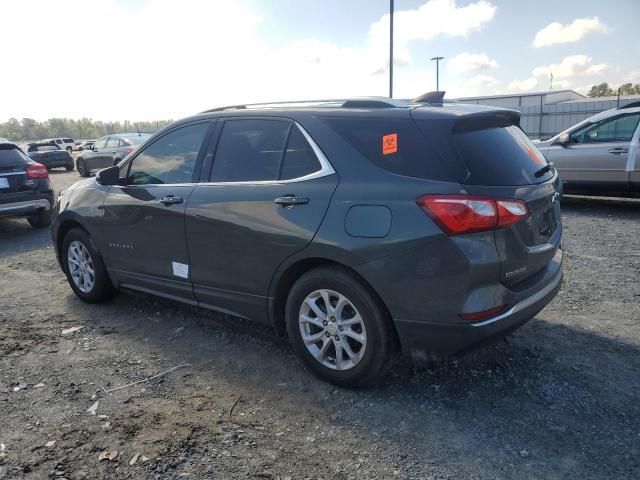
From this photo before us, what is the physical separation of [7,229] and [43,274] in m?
4.00

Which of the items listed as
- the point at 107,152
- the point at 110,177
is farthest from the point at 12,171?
the point at 107,152

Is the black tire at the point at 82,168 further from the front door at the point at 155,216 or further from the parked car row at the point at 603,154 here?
the front door at the point at 155,216

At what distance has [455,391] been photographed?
3111mm

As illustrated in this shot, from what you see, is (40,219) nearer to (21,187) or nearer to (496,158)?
(21,187)

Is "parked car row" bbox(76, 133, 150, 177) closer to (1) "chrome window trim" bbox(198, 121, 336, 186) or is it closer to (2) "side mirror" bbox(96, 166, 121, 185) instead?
(2) "side mirror" bbox(96, 166, 121, 185)

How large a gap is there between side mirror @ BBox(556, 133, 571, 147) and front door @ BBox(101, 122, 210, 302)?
724 cm

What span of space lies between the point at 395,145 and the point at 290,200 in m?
0.73

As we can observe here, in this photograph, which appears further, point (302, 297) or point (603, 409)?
point (302, 297)

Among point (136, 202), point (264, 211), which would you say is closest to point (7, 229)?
point (136, 202)

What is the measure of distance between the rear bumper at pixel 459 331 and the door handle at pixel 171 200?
6.37ft

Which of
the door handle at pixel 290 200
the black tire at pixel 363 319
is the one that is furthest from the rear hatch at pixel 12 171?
the black tire at pixel 363 319

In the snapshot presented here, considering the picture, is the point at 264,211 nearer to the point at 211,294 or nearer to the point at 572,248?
the point at 211,294

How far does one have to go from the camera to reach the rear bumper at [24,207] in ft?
26.5

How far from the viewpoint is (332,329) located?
10.2 ft
